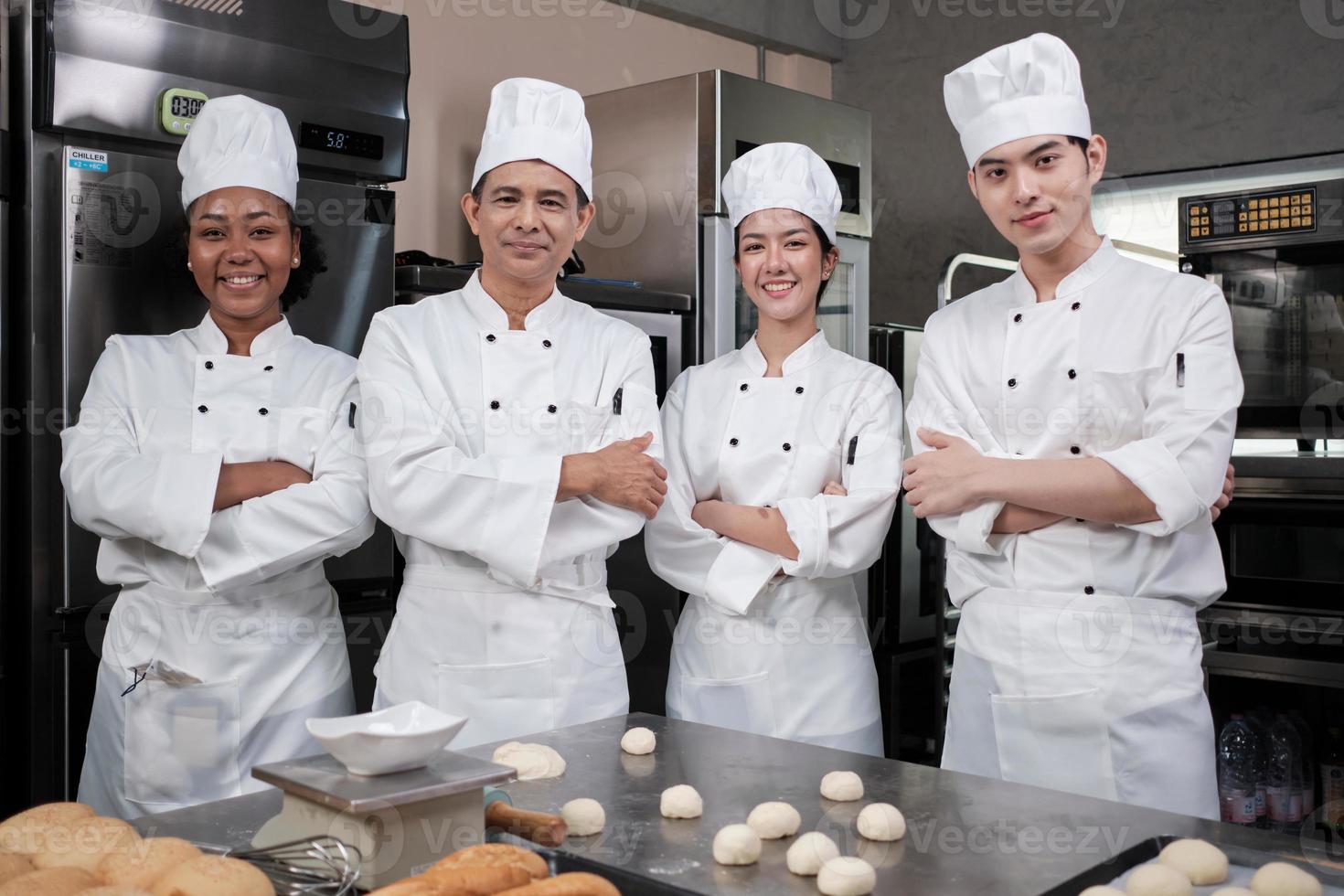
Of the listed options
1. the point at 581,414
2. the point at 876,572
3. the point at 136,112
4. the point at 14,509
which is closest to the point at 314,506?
the point at 581,414

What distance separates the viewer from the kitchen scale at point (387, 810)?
114 cm

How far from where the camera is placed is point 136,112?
2461mm

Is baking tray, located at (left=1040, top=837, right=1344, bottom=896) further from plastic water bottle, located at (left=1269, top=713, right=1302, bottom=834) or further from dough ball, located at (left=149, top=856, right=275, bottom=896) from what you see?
plastic water bottle, located at (left=1269, top=713, right=1302, bottom=834)

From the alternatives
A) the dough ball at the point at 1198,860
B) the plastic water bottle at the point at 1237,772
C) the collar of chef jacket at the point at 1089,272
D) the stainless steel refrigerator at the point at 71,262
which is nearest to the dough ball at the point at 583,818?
the dough ball at the point at 1198,860

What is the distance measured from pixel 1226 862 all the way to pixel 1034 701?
80 cm

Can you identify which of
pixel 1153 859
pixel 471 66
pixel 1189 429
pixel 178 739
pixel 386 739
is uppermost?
pixel 471 66

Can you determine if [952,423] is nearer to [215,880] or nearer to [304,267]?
[304,267]

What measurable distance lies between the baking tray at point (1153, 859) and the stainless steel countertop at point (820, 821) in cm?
1

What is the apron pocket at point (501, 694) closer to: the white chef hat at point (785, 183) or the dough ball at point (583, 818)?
the dough ball at point (583, 818)

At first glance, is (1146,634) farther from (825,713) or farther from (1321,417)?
(1321,417)

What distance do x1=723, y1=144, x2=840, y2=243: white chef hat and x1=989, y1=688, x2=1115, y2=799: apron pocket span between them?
1.09 metres

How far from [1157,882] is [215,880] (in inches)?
34.6

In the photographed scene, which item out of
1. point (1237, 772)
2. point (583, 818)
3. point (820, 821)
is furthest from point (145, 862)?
point (1237, 772)

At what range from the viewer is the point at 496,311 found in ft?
7.77
